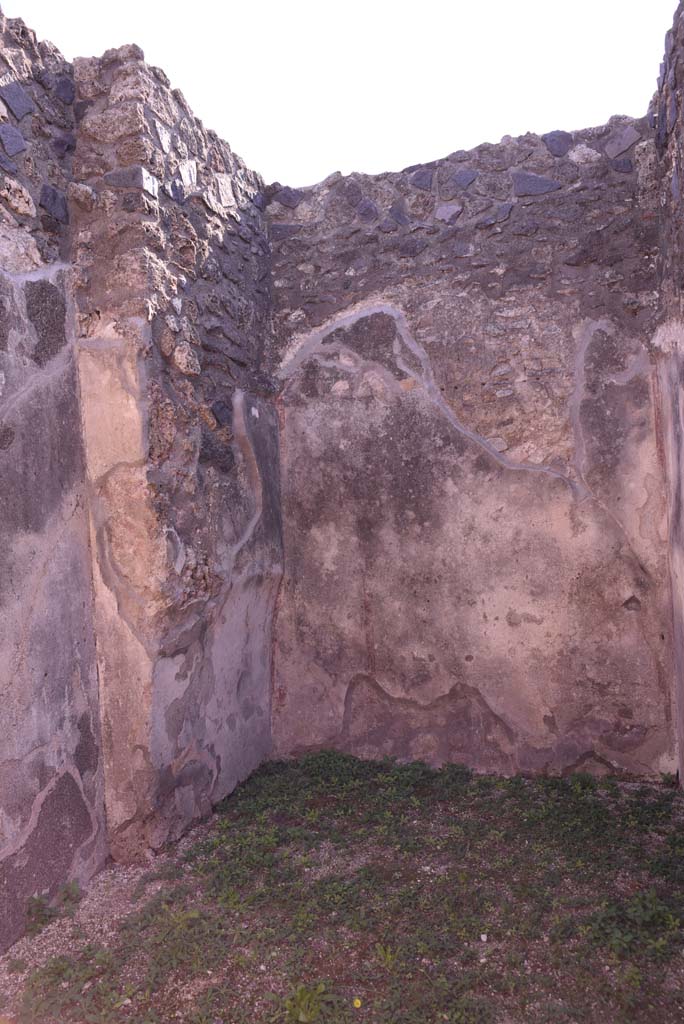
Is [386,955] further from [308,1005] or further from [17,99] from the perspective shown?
[17,99]

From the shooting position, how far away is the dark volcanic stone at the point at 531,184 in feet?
9.48

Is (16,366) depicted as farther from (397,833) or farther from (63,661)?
(397,833)

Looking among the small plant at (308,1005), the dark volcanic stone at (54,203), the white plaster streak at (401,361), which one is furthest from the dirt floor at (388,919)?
the dark volcanic stone at (54,203)

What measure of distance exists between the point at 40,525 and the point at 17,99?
1252 mm

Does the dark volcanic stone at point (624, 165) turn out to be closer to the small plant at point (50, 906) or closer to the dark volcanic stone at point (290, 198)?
the dark volcanic stone at point (290, 198)

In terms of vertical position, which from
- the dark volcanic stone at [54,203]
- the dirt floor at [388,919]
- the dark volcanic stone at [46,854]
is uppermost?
the dark volcanic stone at [54,203]

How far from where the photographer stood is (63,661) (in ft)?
7.20

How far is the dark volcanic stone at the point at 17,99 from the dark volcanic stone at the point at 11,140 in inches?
2.4

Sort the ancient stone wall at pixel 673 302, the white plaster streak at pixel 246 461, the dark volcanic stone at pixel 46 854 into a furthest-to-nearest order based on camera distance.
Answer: the white plaster streak at pixel 246 461, the ancient stone wall at pixel 673 302, the dark volcanic stone at pixel 46 854

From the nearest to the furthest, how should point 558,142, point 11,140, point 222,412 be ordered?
point 11,140 < point 222,412 < point 558,142

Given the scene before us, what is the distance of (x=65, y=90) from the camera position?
238 centimetres

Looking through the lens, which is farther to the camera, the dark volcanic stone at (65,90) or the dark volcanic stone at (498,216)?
the dark volcanic stone at (498,216)

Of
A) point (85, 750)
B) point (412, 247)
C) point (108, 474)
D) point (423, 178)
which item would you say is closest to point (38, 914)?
point (85, 750)

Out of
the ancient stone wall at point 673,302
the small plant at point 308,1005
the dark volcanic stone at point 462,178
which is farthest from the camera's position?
the dark volcanic stone at point 462,178
